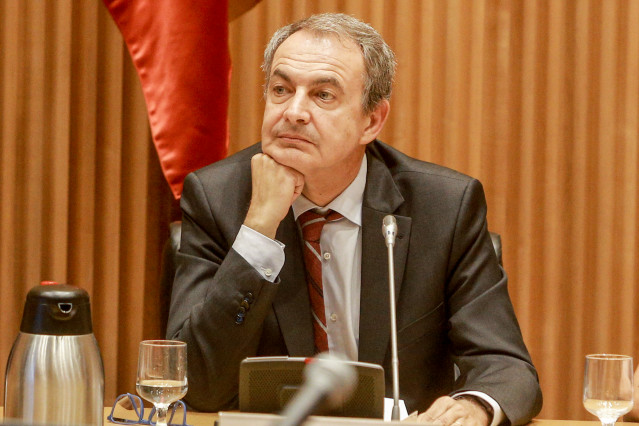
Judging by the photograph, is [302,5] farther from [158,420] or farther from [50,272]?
[158,420]

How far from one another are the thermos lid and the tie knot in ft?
2.85

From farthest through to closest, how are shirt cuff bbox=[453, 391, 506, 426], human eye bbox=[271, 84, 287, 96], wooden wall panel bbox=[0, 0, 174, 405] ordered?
wooden wall panel bbox=[0, 0, 174, 405] < human eye bbox=[271, 84, 287, 96] < shirt cuff bbox=[453, 391, 506, 426]

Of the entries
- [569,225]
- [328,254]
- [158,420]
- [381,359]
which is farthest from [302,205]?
[569,225]

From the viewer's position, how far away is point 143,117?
271 centimetres

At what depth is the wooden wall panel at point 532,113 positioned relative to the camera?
279 centimetres

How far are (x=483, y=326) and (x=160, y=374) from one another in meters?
0.80

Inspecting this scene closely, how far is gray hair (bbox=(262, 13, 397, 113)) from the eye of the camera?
2027 mm

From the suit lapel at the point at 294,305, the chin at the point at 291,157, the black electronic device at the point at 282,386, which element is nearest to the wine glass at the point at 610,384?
the black electronic device at the point at 282,386

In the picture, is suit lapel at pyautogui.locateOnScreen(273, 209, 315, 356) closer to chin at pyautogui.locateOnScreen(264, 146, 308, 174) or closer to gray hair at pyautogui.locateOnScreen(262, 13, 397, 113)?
chin at pyautogui.locateOnScreen(264, 146, 308, 174)

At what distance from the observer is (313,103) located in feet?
6.47

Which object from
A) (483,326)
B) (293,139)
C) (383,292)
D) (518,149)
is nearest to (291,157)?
(293,139)

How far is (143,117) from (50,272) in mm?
584

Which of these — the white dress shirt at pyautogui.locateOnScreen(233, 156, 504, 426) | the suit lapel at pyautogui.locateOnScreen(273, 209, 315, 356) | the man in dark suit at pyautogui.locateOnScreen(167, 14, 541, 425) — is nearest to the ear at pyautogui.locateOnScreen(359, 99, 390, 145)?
the man in dark suit at pyautogui.locateOnScreen(167, 14, 541, 425)

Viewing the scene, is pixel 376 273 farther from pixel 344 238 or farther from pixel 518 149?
pixel 518 149
